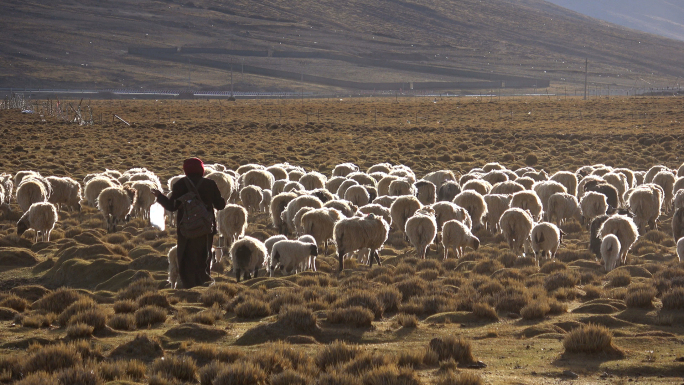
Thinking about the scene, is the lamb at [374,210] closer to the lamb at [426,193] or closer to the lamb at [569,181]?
the lamb at [426,193]

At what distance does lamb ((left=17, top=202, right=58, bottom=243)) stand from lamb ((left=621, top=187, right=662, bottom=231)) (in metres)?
13.2

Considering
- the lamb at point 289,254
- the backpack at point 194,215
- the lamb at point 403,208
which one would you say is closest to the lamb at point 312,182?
the lamb at point 403,208

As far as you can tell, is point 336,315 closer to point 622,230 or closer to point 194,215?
point 194,215

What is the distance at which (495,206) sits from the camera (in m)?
17.4

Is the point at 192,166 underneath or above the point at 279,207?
above

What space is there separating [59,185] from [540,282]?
13.5 m

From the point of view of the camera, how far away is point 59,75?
136625 mm

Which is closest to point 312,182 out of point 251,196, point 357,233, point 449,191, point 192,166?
point 251,196

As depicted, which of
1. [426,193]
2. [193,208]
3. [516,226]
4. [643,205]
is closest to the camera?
[193,208]

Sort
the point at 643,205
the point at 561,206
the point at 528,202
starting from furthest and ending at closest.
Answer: the point at 561,206, the point at 643,205, the point at 528,202

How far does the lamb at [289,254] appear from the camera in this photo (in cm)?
1268

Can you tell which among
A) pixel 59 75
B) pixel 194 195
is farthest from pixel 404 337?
pixel 59 75

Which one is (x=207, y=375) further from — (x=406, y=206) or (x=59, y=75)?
(x=59, y=75)

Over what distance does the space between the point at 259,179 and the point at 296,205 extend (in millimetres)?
5457
